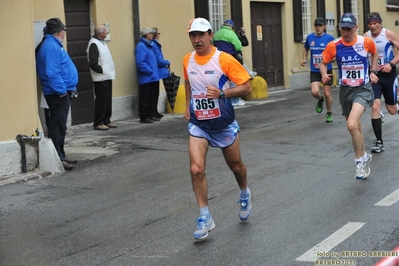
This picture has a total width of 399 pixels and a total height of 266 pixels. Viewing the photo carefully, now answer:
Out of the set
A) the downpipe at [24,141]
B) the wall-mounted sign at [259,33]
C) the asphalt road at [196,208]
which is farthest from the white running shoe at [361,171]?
the wall-mounted sign at [259,33]

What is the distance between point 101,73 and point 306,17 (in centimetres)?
1181

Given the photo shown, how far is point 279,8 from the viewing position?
23.2 metres

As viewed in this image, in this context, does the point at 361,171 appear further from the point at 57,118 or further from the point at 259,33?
the point at 259,33

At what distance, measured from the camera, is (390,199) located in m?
8.25

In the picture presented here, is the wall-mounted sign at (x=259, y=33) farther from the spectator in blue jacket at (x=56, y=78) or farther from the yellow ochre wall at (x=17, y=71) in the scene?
the yellow ochre wall at (x=17, y=71)

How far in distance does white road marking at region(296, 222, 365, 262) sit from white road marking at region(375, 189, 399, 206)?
0.91 metres

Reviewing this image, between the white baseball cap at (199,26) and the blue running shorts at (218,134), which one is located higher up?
the white baseball cap at (199,26)

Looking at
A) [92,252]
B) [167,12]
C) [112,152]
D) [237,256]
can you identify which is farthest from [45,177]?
[167,12]

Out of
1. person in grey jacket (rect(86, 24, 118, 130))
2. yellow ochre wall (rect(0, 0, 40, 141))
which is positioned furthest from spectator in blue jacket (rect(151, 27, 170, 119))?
yellow ochre wall (rect(0, 0, 40, 141))

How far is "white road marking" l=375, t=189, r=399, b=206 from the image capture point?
805cm

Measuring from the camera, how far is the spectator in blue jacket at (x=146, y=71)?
15.9 m

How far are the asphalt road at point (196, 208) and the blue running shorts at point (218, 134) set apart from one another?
765 mm

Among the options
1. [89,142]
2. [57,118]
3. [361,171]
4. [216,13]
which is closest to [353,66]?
[361,171]

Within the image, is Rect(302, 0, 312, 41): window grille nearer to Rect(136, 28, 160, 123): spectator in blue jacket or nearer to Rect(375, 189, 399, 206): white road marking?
Rect(136, 28, 160, 123): spectator in blue jacket
